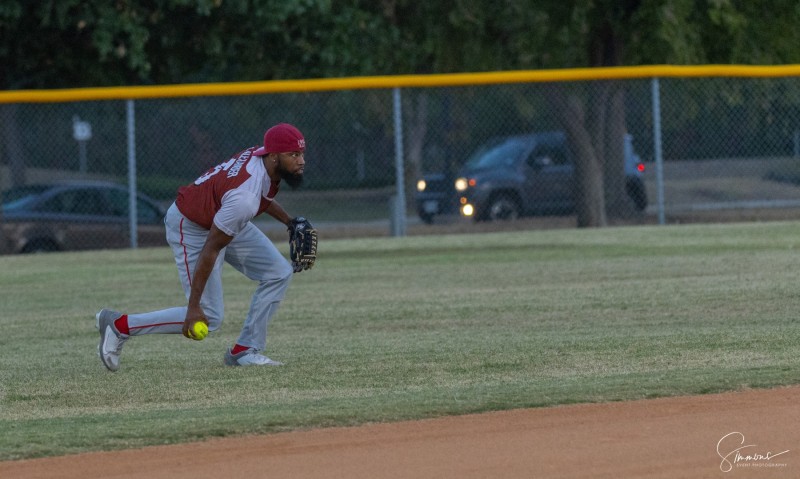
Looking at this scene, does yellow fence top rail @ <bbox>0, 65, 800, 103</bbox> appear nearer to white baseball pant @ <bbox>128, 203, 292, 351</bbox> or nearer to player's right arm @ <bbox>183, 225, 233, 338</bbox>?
white baseball pant @ <bbox>128, 203, 292, 351</bbox>

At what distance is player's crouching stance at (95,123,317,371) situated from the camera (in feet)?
25.3

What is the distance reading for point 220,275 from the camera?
815 cm

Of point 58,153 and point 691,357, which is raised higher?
point 58,153

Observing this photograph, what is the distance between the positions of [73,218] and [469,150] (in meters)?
5.71

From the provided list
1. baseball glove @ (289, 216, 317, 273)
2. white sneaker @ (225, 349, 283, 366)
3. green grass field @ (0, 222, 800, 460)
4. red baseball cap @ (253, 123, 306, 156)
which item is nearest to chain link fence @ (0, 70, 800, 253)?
green grass field @ (0, 222, 800, 460)

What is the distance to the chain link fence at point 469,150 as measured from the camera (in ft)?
62.3

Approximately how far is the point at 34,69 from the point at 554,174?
Result: 790 cm

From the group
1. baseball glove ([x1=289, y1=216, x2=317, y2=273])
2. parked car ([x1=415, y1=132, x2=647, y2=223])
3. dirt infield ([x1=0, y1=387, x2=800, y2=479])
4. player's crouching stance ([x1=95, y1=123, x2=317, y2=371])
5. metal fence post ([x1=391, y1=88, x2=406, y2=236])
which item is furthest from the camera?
parked car ([x1=415, y1=132, x2=647, y2=223])

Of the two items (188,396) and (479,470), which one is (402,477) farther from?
(188,396)

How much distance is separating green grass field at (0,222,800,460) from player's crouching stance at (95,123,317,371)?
301 mm

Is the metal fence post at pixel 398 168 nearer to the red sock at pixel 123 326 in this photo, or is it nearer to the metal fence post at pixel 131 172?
the metal fence post at pixel 131 172

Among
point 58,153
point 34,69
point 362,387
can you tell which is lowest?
point 362,387

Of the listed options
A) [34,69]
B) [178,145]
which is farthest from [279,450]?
[34,69]

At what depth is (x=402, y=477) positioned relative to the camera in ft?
17.7
